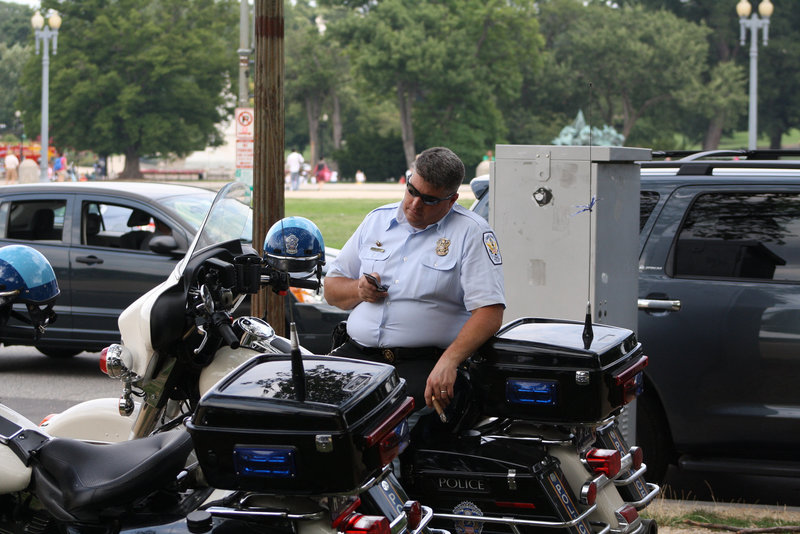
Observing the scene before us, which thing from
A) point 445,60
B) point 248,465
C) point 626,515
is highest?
point 445,60

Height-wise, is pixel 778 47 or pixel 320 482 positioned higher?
pixel 778 47

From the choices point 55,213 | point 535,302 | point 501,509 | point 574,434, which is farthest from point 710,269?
point 55,213

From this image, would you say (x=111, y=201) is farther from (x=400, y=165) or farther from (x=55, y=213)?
(x=400, y=165)

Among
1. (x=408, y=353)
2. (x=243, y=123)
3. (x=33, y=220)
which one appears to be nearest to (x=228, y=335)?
(x=408, y=353)

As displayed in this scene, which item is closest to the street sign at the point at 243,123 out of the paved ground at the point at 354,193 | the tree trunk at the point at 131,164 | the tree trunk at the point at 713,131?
the paved ground at the point at 354,193

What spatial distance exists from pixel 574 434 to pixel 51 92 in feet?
205

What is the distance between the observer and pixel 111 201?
378 inches

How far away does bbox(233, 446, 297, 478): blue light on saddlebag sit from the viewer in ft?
8.69

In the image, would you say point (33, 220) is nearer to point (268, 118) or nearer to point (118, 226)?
point (118, 226)

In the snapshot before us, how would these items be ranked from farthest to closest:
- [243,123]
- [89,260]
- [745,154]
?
[243,123], [89,260], [745,154]

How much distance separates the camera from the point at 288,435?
2.64 m

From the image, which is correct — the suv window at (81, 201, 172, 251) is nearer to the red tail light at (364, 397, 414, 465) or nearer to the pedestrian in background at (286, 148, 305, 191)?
the red tail light at (364, 397, 414, 465)

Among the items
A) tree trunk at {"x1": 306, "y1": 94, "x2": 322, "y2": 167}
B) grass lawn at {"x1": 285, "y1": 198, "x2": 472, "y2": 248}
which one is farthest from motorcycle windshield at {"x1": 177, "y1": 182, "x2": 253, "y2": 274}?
tree trunk at {"x1": 306, "y1": 94, "x2": 322, "y2": 167}

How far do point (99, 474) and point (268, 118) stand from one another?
2450 mm
